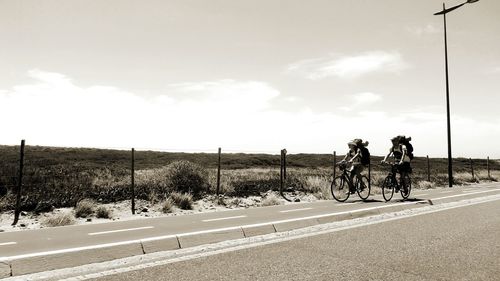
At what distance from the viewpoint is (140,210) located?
12.4 metres

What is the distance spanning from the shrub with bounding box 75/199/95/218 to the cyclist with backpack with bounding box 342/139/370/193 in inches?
304

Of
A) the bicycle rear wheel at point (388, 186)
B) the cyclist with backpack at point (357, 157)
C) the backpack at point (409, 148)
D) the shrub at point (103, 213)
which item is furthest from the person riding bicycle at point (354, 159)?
the shrub at point (103, 213)

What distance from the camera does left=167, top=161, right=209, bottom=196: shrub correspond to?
52.1 feet

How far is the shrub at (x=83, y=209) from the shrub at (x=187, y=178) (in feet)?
14.2

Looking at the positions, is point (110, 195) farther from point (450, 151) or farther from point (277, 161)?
point (277, 161)

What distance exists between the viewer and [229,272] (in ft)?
16.8

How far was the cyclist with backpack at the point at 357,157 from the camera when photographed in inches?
532

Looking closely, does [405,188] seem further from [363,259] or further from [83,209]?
[83,209]

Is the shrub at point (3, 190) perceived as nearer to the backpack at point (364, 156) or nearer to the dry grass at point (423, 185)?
the backpack at point (364, 156)

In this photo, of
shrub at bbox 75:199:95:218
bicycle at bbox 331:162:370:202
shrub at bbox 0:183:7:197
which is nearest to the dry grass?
bicycle at bbox 331:162:370:202

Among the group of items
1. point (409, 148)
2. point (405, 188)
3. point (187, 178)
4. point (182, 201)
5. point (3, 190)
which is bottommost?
point (182, 201)

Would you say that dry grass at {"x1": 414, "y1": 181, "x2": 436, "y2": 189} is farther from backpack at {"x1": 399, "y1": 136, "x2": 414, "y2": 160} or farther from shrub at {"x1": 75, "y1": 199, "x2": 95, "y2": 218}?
shrub at {"x1": 75, "y1": 199, "x2": 95, "y2": 218}

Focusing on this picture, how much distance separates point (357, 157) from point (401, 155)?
163 cm

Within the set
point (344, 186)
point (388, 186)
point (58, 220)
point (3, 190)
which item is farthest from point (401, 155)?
point (3, 190)
